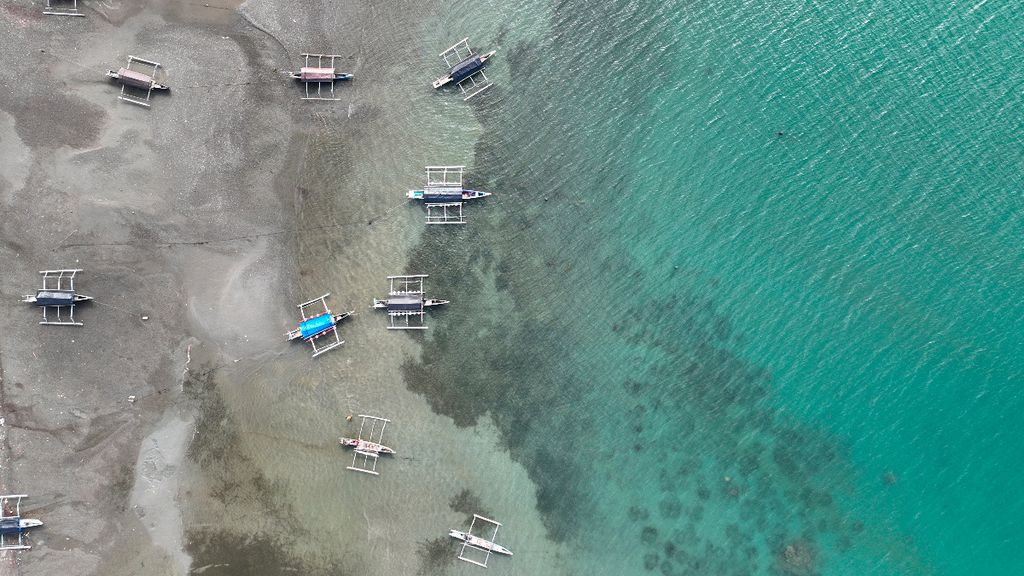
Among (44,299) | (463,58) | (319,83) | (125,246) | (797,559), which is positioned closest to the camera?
(44,299)

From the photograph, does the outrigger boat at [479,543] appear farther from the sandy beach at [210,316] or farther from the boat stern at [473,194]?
the boat stern at [473,194]

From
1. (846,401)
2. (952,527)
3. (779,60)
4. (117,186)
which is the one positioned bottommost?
(952,527)

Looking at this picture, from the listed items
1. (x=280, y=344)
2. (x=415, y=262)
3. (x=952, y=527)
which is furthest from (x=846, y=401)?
(x=280, y=344)

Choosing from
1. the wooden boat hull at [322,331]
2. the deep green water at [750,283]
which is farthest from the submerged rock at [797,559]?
the wooden boat hull at [322,331]

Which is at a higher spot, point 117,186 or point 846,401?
point 117,186

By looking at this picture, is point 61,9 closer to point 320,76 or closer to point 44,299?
point 320,76

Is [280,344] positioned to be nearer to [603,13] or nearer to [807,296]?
[603,13]

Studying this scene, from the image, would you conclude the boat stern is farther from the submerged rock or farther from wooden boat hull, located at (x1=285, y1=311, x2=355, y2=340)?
the submerged rock

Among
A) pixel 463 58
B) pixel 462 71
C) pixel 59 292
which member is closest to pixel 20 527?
pixel 59 292
